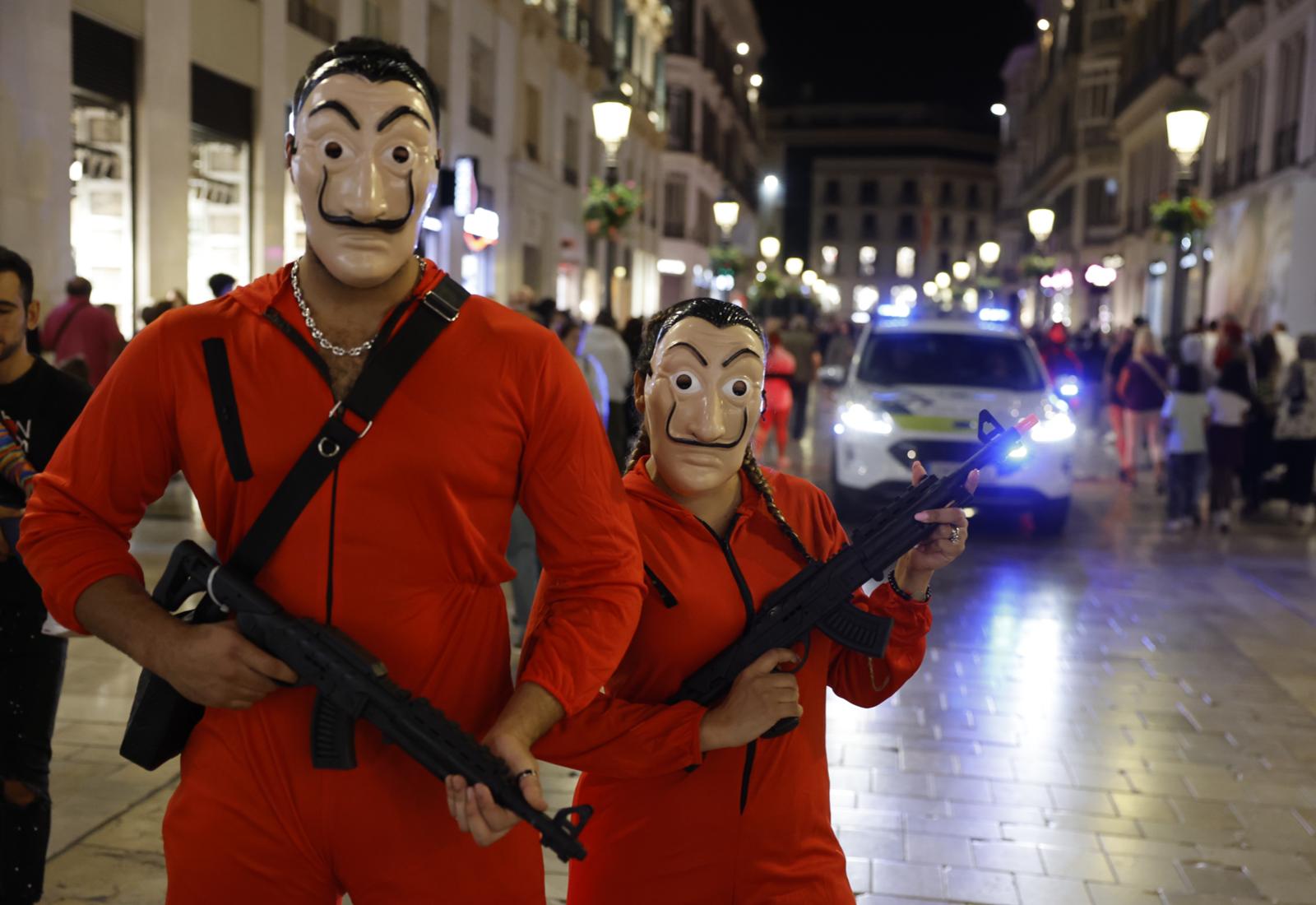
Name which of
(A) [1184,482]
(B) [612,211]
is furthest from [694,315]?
(B) [612,211]

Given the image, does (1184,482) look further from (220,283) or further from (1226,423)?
(220,283)

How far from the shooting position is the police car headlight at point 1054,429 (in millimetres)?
11625

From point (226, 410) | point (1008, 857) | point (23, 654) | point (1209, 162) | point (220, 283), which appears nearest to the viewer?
point (226, 410)

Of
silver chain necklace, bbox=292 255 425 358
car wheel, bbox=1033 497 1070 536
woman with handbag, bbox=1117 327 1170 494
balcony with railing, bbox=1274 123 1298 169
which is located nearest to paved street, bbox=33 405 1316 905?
car wheel, bbox=1033 497 1070 536

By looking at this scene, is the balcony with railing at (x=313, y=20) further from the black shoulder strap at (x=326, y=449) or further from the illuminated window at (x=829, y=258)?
the illuminated window at (x=829, y=258)

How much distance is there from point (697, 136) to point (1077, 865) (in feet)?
155

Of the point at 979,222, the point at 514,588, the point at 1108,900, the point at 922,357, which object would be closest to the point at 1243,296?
the point at 922,357

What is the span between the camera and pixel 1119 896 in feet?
14.6

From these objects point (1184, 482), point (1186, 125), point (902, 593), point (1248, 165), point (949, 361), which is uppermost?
point (1248, 165)

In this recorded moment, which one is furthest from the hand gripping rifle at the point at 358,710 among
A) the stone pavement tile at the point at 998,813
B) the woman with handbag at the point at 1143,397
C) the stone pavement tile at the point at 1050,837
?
the woman with handbag at the point at 1143,397

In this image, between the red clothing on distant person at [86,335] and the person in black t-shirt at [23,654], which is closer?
the person in black t-shirt at [23,654]

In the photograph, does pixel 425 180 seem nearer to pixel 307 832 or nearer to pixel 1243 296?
pixel 307 832

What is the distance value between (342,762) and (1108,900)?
323cm

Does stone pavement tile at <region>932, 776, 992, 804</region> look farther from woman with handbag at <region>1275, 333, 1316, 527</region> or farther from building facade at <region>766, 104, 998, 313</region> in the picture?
building facade at <region>766, 104, 998, 313</region>
